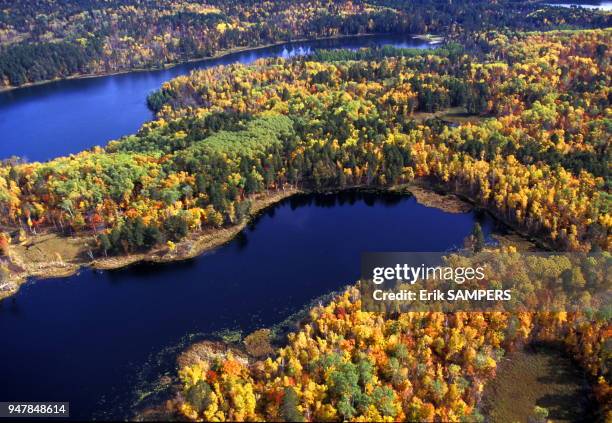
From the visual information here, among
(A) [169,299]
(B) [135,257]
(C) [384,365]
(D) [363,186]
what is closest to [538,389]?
(C) [384,365]

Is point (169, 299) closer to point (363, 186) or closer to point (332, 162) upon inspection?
point (332, 162)

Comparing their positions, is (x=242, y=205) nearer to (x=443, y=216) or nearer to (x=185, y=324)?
(x=185, y=324)

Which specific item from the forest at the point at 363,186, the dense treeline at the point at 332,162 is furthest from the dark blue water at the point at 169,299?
the dense treeline at the point at 332,162

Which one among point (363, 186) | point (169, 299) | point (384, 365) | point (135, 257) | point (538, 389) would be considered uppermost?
point (363, 186)

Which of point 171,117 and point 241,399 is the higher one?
point 171,117

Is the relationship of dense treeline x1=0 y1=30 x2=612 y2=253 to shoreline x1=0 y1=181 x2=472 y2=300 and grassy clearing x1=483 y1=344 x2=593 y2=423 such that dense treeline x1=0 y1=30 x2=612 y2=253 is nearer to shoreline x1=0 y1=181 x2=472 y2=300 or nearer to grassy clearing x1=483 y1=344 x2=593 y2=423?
shoreline x1=0 y1=181 x2=472 y2=300

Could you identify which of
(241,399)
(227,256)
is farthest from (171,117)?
(241,399)
